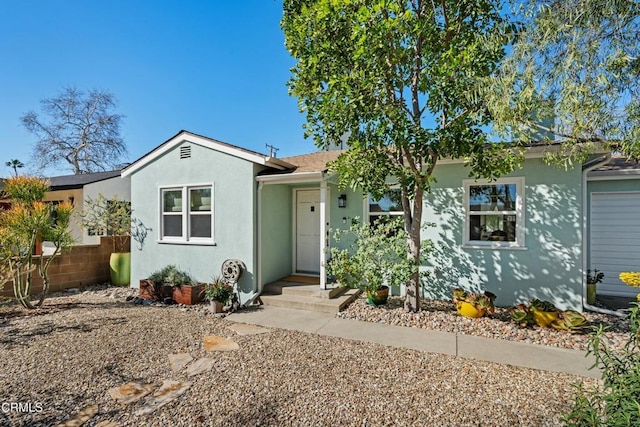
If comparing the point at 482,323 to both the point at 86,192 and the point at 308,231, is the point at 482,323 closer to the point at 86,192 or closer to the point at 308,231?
the point at 308,231

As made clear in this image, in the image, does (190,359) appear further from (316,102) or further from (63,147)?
(63,147)

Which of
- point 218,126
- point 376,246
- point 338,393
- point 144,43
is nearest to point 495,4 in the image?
point 376,246

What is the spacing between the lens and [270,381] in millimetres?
3699

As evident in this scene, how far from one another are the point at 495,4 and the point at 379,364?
635cm

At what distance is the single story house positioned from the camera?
6352 millimetres

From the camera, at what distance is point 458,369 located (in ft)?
13.1

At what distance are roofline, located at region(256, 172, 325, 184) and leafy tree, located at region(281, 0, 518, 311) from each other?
3.55 feet

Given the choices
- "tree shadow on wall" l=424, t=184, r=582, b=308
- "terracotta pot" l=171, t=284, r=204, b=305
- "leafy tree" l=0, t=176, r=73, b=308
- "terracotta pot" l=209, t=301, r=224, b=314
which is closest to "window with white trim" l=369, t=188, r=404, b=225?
"tree shadow on wall" l=424, t=184, r=582, b=308

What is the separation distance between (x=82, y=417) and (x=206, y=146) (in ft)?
20.1

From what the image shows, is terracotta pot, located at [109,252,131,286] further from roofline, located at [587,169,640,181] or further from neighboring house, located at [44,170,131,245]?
roofline, located at [587,169,640,181]

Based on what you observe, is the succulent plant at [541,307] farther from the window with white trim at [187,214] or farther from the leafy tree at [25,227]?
the leafy tree at [25,227]

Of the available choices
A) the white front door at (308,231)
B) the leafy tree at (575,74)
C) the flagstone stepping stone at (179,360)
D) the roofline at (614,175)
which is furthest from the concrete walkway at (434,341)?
the roofline at (614,175)

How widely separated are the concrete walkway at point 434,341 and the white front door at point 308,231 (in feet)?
7.56

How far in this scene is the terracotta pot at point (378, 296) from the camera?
21.9ft
